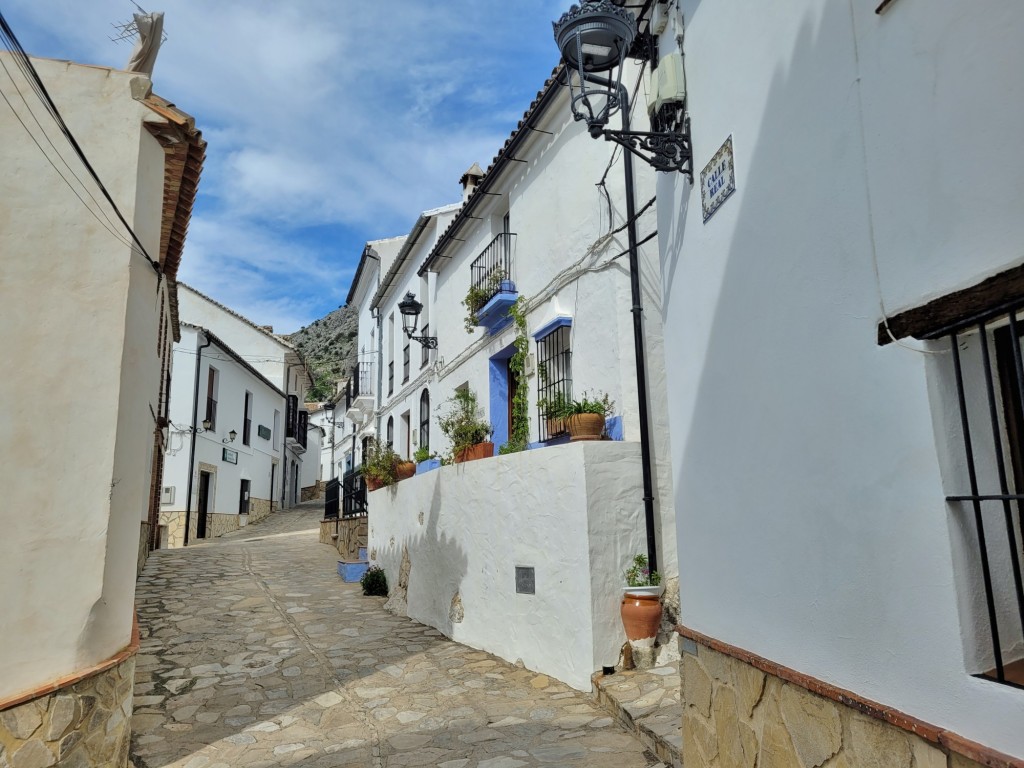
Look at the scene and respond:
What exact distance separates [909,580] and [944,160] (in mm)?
1419

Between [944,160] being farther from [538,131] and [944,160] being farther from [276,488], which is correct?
[276,488]

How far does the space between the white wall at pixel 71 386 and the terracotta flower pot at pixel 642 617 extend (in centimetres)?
388

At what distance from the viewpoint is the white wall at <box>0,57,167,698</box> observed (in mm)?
4465

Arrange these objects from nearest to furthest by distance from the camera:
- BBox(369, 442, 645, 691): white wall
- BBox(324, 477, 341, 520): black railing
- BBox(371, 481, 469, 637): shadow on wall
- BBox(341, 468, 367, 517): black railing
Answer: BBox(369, 442, 645, 691): white wall < BBox(371, 481, 469, 637): shadow on wall < BBox(341, 468, 367, 517): black railing < BBox(324, 477, 341, 520): black railing

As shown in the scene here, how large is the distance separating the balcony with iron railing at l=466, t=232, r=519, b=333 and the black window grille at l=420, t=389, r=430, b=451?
349 centimetres

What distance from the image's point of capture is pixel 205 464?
21.0 metres

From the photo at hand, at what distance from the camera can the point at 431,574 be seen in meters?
9.47

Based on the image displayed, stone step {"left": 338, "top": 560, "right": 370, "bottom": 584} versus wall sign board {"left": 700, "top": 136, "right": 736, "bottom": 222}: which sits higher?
wall sign board {"left": 700, "top": 136, "right": 736, "bottom": 222}

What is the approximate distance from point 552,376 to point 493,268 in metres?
2.66

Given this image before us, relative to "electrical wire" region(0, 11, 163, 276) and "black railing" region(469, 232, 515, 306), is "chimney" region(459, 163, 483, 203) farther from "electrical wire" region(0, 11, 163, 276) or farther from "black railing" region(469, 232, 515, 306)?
"electrical wire" region(0, 11, 163, 276)

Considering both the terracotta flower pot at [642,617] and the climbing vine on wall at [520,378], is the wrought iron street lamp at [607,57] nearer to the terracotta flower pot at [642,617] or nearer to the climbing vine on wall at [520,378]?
the terracotta flower pot at [642,617]

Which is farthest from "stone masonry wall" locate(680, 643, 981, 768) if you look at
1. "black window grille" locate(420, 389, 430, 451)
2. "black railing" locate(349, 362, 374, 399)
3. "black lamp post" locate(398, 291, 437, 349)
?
"black railing" locate(349, 362, 374, 399)

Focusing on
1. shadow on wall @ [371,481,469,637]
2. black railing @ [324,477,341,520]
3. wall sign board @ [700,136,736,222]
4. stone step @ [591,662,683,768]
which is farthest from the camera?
black railing @ [324,477,341,520]

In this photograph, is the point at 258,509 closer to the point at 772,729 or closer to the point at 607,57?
the point at 607,57
